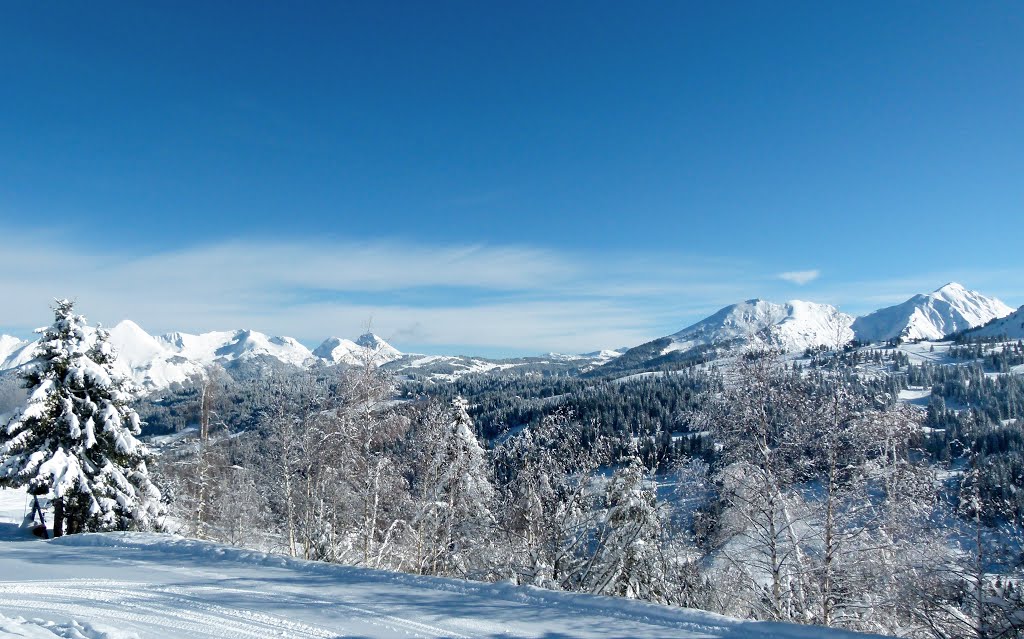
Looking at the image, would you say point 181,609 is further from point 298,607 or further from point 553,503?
point 553,503

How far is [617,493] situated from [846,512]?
25.9 ft

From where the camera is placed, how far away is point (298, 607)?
7.64m

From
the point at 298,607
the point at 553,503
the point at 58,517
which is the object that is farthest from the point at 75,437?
the point at 553,503

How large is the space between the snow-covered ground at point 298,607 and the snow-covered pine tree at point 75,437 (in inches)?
399

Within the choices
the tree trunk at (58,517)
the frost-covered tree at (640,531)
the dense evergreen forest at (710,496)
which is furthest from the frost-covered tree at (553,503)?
the tree trunk at (58,517)

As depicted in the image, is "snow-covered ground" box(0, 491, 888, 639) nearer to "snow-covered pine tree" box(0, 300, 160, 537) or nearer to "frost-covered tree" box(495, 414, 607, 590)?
"frost-covered tree" box(495, 414, 607, 590)

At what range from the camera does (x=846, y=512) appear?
1132cm

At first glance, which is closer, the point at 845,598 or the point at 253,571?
the point at 253,571

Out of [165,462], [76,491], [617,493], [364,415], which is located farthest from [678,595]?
[165,462]

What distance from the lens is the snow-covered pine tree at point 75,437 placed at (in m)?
18.1

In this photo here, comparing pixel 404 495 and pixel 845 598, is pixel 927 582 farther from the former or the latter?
pixel 404 495

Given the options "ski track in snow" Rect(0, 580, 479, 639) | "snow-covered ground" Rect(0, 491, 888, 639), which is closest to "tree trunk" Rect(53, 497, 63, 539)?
"snow-covered ground" Rect(0, 491, 888, 639)

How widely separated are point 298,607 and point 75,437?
655 inches

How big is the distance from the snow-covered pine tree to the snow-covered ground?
10.1 meters
